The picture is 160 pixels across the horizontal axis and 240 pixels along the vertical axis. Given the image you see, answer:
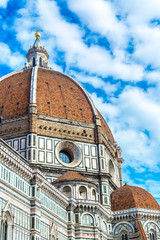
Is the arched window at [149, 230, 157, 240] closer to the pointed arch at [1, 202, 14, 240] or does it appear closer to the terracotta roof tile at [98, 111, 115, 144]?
the terracotta roof tile at [98, 111, 115, 144]

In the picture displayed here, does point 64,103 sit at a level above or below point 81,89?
below

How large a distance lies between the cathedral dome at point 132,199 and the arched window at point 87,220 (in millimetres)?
6460

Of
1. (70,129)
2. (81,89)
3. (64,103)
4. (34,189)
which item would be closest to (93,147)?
(70,129)

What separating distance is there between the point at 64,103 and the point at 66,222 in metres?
18.5

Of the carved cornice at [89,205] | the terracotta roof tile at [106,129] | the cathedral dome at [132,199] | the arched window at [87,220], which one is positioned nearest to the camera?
the arched window at [87,220]

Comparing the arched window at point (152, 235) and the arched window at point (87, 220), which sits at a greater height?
the arched window at point (87, 220)

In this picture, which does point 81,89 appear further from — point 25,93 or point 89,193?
point 89,193

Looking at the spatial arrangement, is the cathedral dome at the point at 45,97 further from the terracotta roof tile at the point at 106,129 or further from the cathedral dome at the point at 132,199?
the cathedral dome at the point at 132,199

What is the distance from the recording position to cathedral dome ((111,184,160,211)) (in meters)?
45.5

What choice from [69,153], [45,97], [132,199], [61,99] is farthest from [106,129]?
[132,199]

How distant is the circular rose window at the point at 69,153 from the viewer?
4778 centimetres

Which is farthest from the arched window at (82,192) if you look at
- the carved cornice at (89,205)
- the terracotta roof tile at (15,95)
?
the terracotta roof tile at (15,95)

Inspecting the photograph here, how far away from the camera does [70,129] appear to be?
4956 cm

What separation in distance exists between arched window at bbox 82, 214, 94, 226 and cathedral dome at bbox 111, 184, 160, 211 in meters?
6.46
